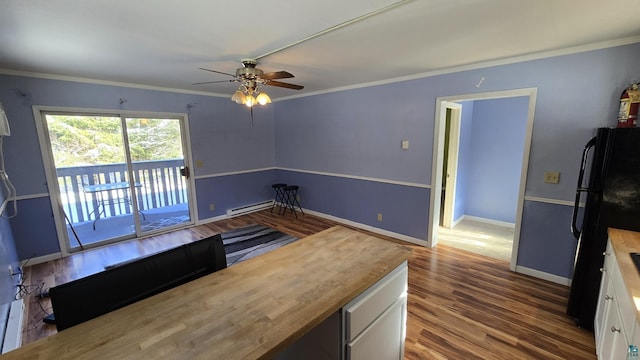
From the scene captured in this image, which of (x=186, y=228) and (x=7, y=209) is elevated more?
(x=7, y=209)

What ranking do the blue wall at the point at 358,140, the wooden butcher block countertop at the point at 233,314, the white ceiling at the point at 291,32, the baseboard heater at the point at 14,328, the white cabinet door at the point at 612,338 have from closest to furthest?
the wooden butcher block countertop at the point at 233,314 < the white cabinet door at the point at 612,338 < the white ceiling at the point at 291,32 < the baseboard heater at the point at 14,328 < the blue wall at the point at 358,140

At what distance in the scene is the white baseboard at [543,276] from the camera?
2713mm

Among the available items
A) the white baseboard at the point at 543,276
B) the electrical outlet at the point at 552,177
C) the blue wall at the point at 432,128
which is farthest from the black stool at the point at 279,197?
the electrical outlet at the point at 552,177

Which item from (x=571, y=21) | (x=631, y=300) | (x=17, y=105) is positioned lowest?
(x=631, y=300)

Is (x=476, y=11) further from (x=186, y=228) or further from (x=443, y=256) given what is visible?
(x=186, y=228)

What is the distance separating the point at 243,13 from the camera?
5.54 feet

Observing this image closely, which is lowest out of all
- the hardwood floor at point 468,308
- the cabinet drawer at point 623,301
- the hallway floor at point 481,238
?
the hardwood floor at point 468,308

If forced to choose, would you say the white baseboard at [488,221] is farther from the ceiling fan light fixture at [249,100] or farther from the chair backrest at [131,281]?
the chair backrest at [131,281]

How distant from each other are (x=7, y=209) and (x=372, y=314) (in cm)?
A: 439

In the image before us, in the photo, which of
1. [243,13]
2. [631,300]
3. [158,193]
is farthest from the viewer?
[158,193]

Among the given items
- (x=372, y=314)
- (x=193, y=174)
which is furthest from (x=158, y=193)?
(x=372, y=314)

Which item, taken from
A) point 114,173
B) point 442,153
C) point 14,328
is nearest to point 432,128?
point 442,153

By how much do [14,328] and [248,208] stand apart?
3525mm

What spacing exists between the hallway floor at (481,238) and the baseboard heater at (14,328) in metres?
4.48
